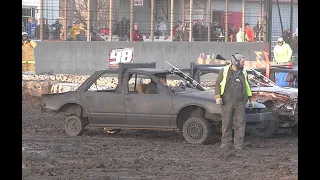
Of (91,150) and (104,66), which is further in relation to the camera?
(104,66)

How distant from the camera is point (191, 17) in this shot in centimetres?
2439

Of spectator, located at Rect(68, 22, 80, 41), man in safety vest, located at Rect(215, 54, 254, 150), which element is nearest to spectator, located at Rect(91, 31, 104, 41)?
spectator, located at Rect(68, 22, 80, 41)

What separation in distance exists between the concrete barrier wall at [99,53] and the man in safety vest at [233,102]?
10.1 metres

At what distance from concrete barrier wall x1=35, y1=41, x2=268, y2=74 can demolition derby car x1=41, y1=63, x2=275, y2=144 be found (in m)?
9.39

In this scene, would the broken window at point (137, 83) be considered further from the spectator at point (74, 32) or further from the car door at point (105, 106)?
the spectator at point (74, 32)

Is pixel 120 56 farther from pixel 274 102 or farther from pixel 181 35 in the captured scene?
pixel 274 102

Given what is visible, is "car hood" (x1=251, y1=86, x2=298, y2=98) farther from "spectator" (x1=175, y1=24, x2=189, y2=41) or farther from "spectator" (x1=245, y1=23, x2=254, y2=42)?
"spectator" (x1=245, y1=23, x2=254, y2=42)

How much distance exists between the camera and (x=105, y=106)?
1252 centimetres

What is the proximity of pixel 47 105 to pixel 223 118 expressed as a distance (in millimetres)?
3652

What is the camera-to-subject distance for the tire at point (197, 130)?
11.9 metres
